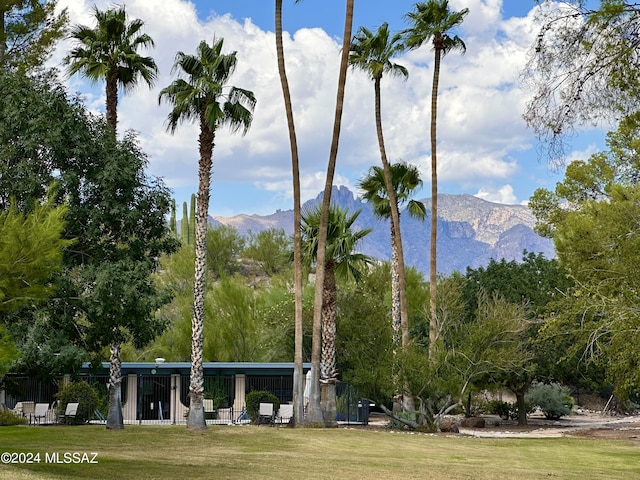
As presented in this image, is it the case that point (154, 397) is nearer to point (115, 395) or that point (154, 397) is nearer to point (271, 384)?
point (271, 384)

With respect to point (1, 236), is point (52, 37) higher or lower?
higher

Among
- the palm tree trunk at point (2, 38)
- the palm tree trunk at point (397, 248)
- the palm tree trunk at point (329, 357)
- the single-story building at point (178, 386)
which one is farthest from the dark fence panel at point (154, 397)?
the palm tree trunk at point (2, 38)

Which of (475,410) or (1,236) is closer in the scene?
(1,236)

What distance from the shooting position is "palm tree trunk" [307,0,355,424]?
101 ft

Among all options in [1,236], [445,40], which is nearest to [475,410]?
[445,40]

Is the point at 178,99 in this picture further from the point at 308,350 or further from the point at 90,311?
the point at 308,350

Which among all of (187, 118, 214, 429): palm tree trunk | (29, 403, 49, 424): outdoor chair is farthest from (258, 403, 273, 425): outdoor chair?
(29, 403, 49, 424): outdoor chair

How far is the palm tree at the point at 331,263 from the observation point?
1293 inches

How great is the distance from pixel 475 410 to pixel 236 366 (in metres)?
15.0

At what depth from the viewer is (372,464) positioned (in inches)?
742

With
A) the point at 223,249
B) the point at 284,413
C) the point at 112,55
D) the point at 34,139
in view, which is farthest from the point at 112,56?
the point at 223,249

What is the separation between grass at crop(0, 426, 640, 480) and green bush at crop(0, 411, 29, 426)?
62.6 inches

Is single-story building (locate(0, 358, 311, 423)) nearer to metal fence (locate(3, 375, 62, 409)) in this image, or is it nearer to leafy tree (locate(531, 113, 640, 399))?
metal fence (locate(3, 375, 62, 409))

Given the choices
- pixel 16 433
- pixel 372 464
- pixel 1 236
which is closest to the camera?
Result: pixel 1 236
